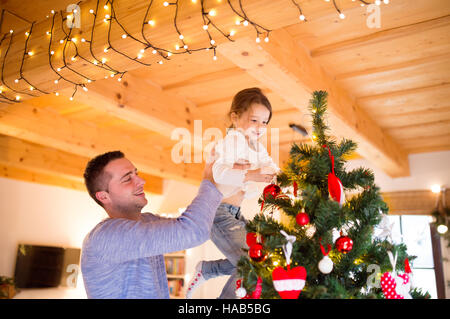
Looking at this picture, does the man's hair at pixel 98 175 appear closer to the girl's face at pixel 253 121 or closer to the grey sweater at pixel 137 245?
the grey sweater at pixel 137 245

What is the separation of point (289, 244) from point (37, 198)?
5450mm

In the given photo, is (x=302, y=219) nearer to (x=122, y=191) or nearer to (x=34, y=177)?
(x=122, y=191)

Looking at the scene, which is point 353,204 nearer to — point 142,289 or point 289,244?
point 289,244

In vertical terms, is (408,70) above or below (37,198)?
above

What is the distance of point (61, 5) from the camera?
231cm

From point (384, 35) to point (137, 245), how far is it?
213cm

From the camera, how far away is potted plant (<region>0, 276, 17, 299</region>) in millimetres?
4863

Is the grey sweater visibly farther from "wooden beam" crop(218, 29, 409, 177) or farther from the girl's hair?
"wooden beam" crop(218, 29, 409, 177)

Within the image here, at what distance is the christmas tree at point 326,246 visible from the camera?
3.67 feet

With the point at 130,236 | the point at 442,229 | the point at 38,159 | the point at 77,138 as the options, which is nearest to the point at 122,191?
the point at 130,236

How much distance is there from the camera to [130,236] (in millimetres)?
1198

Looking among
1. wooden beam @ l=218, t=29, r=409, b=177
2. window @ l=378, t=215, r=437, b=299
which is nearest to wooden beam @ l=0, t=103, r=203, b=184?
wooden beam @ l=218, t=29, r=409, b=177

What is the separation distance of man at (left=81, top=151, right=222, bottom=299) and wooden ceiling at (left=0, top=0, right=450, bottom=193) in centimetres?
65
